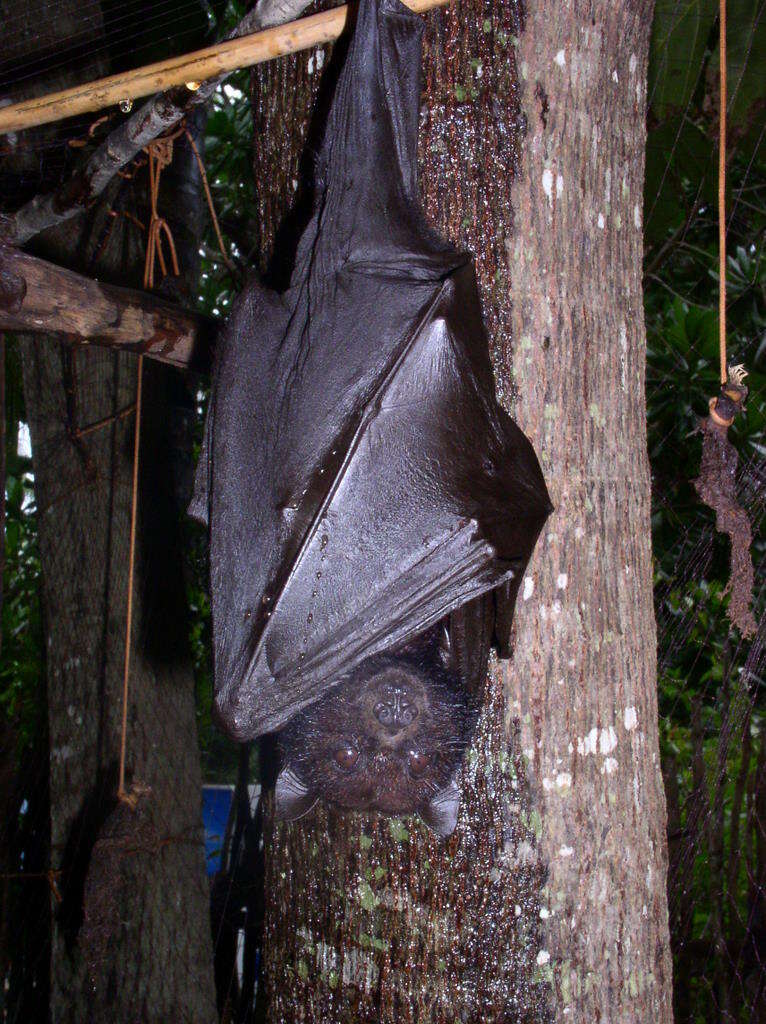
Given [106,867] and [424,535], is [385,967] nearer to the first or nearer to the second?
[424,535]

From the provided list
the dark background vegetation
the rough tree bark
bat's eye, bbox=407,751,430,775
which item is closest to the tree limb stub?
the dark background vegetation

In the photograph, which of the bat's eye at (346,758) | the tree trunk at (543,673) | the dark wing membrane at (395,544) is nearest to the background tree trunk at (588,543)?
the tree trunk at (543,673)

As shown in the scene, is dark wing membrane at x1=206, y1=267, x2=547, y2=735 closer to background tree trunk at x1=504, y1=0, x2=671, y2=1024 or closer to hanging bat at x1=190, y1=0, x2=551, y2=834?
hanging bat at x1=190, y1=0, x2=551, y2=834

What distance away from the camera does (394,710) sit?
1059 mm

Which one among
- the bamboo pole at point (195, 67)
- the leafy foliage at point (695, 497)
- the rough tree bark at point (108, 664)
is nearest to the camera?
the bamboo pole at point (195, 67)

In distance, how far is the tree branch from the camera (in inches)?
40.2

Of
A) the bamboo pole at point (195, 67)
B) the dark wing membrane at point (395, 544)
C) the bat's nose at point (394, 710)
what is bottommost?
the bat's nose at point (394, 710)

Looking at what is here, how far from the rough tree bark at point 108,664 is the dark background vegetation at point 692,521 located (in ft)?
1.39

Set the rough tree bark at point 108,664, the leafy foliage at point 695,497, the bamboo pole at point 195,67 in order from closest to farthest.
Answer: the bamboo pole at point 195,67
the leafy foliage at point 695,497
the rough tree bark at point 108,664

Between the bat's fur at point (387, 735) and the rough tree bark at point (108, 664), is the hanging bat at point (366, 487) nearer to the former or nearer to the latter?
the bat's fur at point (387, 735)

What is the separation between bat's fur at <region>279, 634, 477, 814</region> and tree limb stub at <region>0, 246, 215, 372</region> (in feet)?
1.88

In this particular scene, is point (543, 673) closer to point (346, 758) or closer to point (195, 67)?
point (346, 758)

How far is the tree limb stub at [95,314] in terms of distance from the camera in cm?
103

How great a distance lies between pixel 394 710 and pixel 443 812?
17 cm
